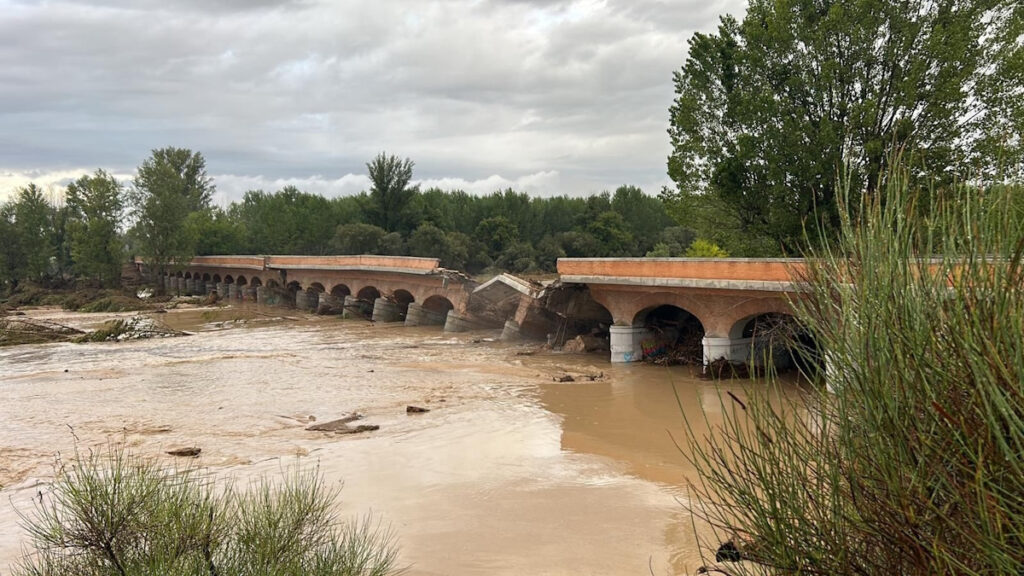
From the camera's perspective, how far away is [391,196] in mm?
62969

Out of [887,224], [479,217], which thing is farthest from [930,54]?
[479,217]

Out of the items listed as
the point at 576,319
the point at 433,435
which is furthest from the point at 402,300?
the point at 433,435

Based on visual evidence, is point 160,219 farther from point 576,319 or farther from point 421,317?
point 576,319

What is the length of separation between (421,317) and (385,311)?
3449 millimetres

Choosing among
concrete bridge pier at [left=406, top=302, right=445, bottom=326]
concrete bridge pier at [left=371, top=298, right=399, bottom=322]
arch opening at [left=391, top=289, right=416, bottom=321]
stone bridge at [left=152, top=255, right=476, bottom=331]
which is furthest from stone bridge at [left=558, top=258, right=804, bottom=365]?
concrete bridge pier at [left=371, top=298, right=399, bottom=322]

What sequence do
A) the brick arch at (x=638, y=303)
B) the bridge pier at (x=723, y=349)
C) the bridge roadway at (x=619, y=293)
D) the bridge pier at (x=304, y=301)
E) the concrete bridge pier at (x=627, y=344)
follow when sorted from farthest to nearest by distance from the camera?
the bridge pier at (x=304, y=301) → the concrete bridge pier at (x=627, y=344) → the brick arch at (x=638, y=303) → the bridge pier at (x=723, y=349) → the bridge roadway at (x=619, y=293)

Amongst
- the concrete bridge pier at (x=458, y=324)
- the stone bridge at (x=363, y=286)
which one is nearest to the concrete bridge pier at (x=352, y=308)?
the stone bridge at (x=363, y=286)

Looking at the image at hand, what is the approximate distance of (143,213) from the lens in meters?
54.9

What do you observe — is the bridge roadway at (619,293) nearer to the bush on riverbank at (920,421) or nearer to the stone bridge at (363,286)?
the stone bridge at (363,286)

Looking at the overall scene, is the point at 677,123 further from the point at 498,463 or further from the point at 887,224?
the point at 887,224

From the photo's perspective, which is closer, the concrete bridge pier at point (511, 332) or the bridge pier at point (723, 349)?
the bridge pier at point (723, 349)

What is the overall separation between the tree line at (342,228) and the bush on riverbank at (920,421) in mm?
47845

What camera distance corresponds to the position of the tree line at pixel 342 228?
55.8 m

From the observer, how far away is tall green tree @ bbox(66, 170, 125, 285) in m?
55.4
